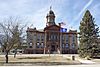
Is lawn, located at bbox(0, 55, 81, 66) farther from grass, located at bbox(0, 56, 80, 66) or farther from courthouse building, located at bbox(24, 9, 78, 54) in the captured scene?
courthouse building, located at bbox(24, 9, 78, 54)

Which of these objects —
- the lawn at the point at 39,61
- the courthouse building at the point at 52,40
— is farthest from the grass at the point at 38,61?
the courthouse building at the point at 52,40

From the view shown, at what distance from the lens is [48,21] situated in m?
86.6

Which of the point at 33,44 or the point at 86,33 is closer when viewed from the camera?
the point at 86,33

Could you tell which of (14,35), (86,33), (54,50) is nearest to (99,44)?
(86,33)

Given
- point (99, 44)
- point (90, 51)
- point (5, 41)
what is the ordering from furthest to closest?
point (99, 44) < point (90, 51) < point (5, 41)

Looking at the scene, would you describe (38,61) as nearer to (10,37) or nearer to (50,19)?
(10,37)

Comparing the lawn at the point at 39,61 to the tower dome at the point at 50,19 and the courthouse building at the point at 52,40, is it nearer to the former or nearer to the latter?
the courthouse building at the point at 52,40

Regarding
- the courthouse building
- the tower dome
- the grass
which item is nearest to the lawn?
the grass

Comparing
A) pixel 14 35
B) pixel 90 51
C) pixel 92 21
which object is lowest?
pixel 90 51

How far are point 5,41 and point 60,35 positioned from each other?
5427 centimetres

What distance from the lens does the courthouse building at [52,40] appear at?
272 feet

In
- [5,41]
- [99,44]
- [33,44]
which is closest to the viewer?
[5,41]

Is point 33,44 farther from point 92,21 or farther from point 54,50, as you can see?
point 92,21

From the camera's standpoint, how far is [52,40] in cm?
8500
